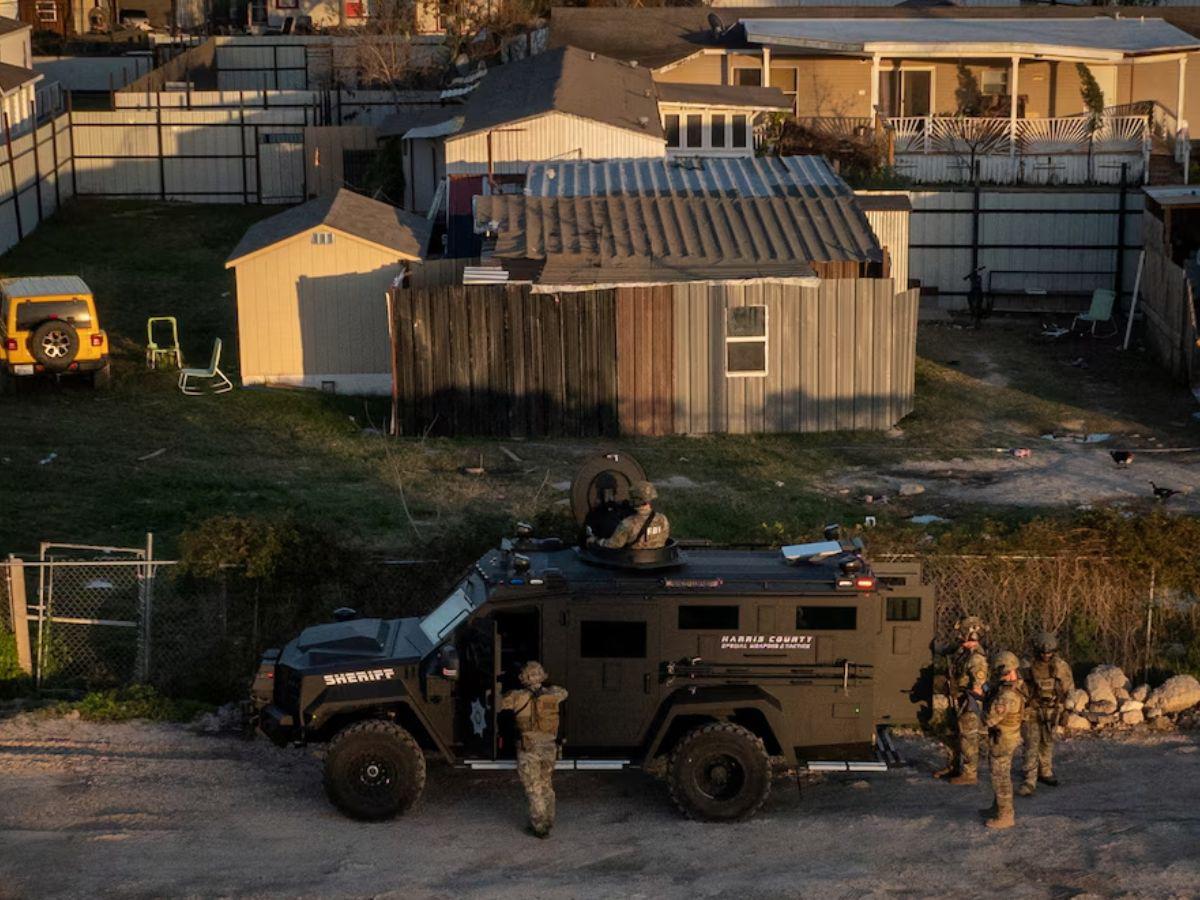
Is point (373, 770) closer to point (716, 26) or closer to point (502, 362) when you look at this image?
point (502, 362)

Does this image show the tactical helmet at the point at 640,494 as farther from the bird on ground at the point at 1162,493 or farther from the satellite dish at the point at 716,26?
the satellite dish at the point at 716,26

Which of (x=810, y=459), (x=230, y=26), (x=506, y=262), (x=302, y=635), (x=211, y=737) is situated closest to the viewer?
(x=302, y=635)

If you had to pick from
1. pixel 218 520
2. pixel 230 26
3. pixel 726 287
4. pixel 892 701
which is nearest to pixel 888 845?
pixel 892 701

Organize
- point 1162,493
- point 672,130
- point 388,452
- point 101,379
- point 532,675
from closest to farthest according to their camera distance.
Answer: point 532,675 < point 1162,493 < point 388,452 < point 101,379 < point 672,130

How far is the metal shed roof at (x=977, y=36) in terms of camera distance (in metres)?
41.5

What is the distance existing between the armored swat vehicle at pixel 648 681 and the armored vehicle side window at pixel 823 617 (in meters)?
0.01

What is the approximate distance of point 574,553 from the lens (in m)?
14.9

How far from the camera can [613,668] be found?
14.0 metres

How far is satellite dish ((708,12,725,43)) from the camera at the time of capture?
4347 centimetres

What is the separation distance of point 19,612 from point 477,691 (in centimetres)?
483

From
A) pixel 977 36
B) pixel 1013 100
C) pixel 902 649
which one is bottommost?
pixel 902 649

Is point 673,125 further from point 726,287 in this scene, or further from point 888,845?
point 888,845

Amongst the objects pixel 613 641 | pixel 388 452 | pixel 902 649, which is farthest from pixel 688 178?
pixel 613 641

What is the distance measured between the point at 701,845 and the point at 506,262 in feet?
46.3
